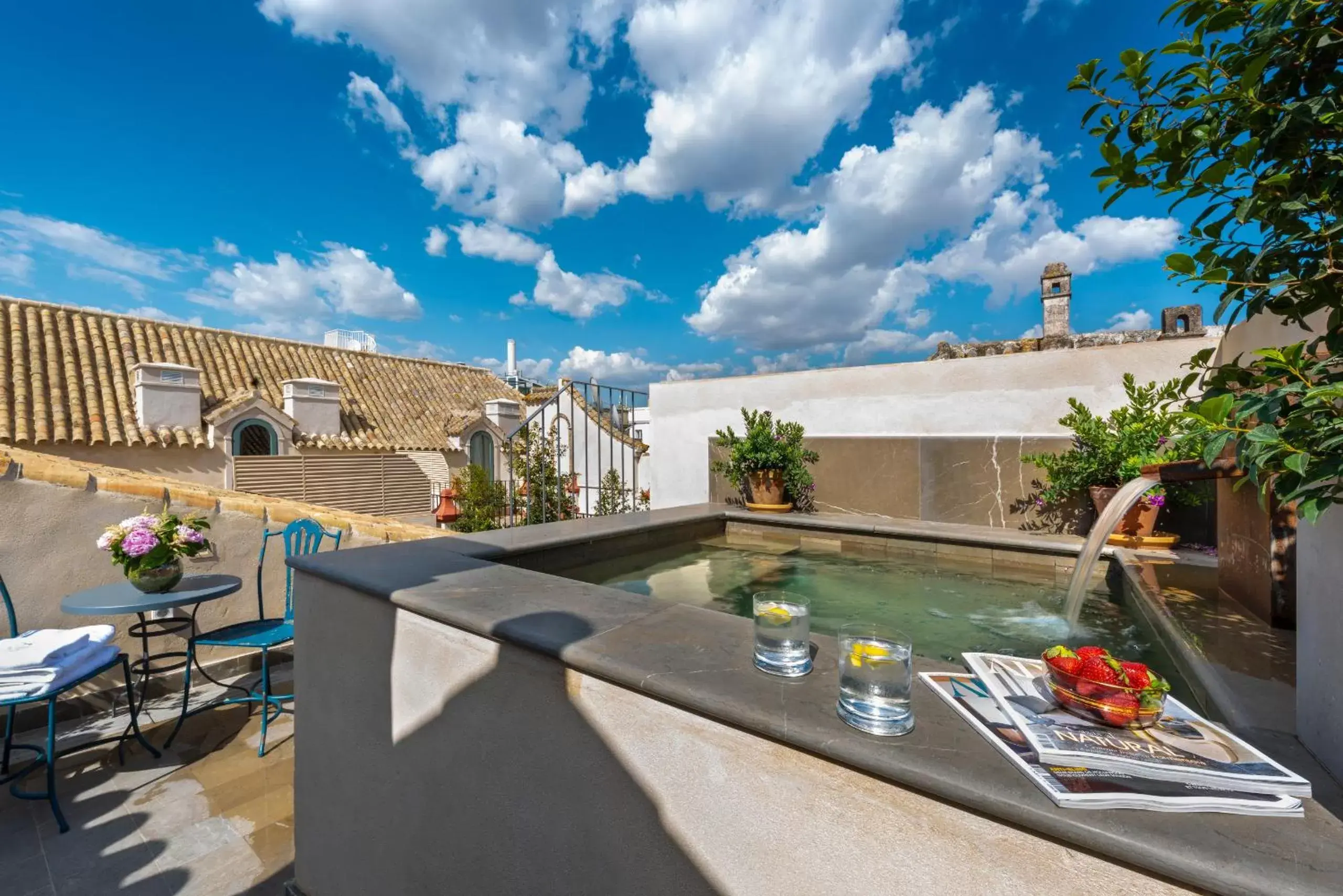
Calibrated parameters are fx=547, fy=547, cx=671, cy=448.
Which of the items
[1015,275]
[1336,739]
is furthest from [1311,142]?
[1015,275]

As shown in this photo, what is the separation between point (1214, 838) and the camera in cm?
59

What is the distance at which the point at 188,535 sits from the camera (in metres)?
2.89

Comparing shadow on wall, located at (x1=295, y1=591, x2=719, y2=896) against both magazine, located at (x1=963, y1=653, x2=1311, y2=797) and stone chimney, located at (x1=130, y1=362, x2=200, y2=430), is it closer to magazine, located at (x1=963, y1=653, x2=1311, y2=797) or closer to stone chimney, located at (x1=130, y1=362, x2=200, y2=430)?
magazine, located at (x1=963, y1=653, x2=1311, y2=797)

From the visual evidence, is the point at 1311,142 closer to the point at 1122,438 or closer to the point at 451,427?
the point at 1122,438

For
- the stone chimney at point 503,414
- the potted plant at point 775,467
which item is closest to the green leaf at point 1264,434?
the potted plant at point 775,467

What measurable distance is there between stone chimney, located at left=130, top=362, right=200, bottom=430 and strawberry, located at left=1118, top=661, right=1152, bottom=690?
574 inches

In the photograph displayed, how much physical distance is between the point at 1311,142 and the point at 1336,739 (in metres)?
0.96

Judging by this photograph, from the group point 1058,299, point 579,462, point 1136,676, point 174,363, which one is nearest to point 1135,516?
point 1136,676

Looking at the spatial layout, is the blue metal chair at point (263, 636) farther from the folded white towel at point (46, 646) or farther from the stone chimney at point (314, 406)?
the stone chimney at point (314, 406)

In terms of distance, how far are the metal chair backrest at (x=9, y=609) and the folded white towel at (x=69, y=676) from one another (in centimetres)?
52

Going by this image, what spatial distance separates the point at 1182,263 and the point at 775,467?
12.4ft

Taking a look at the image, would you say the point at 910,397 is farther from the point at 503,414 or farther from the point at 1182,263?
the point at 503,414

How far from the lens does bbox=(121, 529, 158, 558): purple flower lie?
8.73 feet

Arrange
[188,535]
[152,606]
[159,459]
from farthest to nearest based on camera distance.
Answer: [159,459], [188,535], [152,606]
